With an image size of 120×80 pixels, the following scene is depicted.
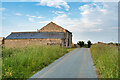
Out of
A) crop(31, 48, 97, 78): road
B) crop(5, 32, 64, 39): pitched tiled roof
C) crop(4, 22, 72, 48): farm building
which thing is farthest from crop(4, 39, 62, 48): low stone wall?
crop(31, 48, 97, 78): road

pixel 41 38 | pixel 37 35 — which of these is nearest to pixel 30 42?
pixel 37 35

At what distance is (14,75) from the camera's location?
633cm

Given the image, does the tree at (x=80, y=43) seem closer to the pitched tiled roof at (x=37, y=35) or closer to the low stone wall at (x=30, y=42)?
the pitched tiled roof at (x=37, y=35)

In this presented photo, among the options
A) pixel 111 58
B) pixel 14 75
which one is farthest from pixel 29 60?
pixel 111 58

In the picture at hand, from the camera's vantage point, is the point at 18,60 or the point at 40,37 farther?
the point at 40,37

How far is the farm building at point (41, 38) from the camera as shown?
111 feet

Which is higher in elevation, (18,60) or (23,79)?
(18,60)

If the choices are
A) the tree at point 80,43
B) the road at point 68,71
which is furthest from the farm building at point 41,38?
the road at point 68,71

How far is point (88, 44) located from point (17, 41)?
25982 mm

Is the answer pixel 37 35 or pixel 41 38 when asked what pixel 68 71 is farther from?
pixel 37 35

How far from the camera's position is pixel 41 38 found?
34.5 metres

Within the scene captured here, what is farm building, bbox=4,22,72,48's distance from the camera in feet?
111

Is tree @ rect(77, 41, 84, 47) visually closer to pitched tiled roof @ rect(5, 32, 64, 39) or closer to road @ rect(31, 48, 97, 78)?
pitched tiled roof @ rect(5, 32, 64, 39)

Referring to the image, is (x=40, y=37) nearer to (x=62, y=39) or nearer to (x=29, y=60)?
(x=62, y=39)
